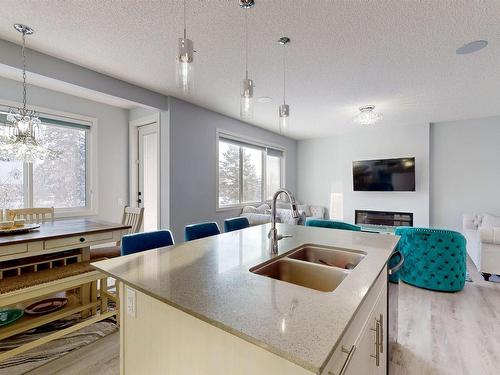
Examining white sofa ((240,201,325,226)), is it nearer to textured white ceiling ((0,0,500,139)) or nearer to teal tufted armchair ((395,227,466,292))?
teal tufted armchair ((395,227,466,292))

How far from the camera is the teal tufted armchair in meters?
2.94

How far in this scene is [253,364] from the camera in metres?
0.76

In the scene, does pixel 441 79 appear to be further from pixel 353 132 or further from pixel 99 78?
pixel 99 78

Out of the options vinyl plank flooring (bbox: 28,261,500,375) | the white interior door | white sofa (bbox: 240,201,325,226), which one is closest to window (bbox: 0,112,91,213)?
the white interior door

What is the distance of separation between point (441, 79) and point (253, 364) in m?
3.86

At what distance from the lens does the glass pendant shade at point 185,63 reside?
1.42 metres

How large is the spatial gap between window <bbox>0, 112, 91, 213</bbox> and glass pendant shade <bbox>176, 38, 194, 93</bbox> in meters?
2.64

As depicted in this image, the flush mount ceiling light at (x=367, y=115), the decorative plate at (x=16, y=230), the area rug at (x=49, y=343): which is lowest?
the area rug at (x=49, y=343)

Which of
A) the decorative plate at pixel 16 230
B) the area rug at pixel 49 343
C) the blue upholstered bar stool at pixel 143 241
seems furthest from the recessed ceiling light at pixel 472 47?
the decorative plate at pixel 16 230

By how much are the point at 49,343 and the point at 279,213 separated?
4.11 metres

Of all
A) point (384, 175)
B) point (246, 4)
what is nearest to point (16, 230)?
point (246, 4)

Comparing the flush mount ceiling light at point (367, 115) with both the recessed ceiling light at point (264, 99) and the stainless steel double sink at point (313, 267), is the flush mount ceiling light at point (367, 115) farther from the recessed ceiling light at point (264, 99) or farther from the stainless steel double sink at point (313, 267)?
the stainless steel double sink at point (313, 267)

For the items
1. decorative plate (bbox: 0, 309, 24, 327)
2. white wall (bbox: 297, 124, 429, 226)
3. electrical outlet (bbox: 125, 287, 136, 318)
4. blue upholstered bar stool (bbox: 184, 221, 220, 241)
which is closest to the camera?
electrical outlet (bbox: 125, 287, 136, 318)

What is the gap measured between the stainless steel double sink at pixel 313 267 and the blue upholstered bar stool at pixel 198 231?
102 cm
